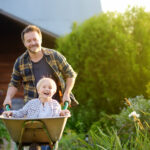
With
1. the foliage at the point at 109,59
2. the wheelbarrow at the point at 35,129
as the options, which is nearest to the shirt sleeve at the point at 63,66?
the wheelbarrow at the point at 35,129

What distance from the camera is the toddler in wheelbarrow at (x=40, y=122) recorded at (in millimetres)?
3182

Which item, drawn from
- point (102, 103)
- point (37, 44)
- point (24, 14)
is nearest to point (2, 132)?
point (102, 103)

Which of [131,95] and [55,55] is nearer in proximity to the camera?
[55,55]

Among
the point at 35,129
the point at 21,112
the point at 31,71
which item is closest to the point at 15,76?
the point at 31,71

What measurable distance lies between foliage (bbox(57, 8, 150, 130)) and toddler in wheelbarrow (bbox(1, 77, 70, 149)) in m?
3.00

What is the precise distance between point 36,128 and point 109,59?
3.70 metres

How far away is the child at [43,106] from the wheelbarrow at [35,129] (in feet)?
0.85

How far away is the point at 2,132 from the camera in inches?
233

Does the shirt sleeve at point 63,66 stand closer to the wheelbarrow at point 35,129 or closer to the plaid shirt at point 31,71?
the plaid shirt at point 31,71

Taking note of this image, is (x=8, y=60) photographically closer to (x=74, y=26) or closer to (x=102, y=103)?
(x=74, y=26)

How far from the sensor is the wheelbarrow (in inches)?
125

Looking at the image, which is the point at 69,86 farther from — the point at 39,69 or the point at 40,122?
the point at 40,122

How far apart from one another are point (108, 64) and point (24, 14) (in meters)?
5.55

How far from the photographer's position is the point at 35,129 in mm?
3328
